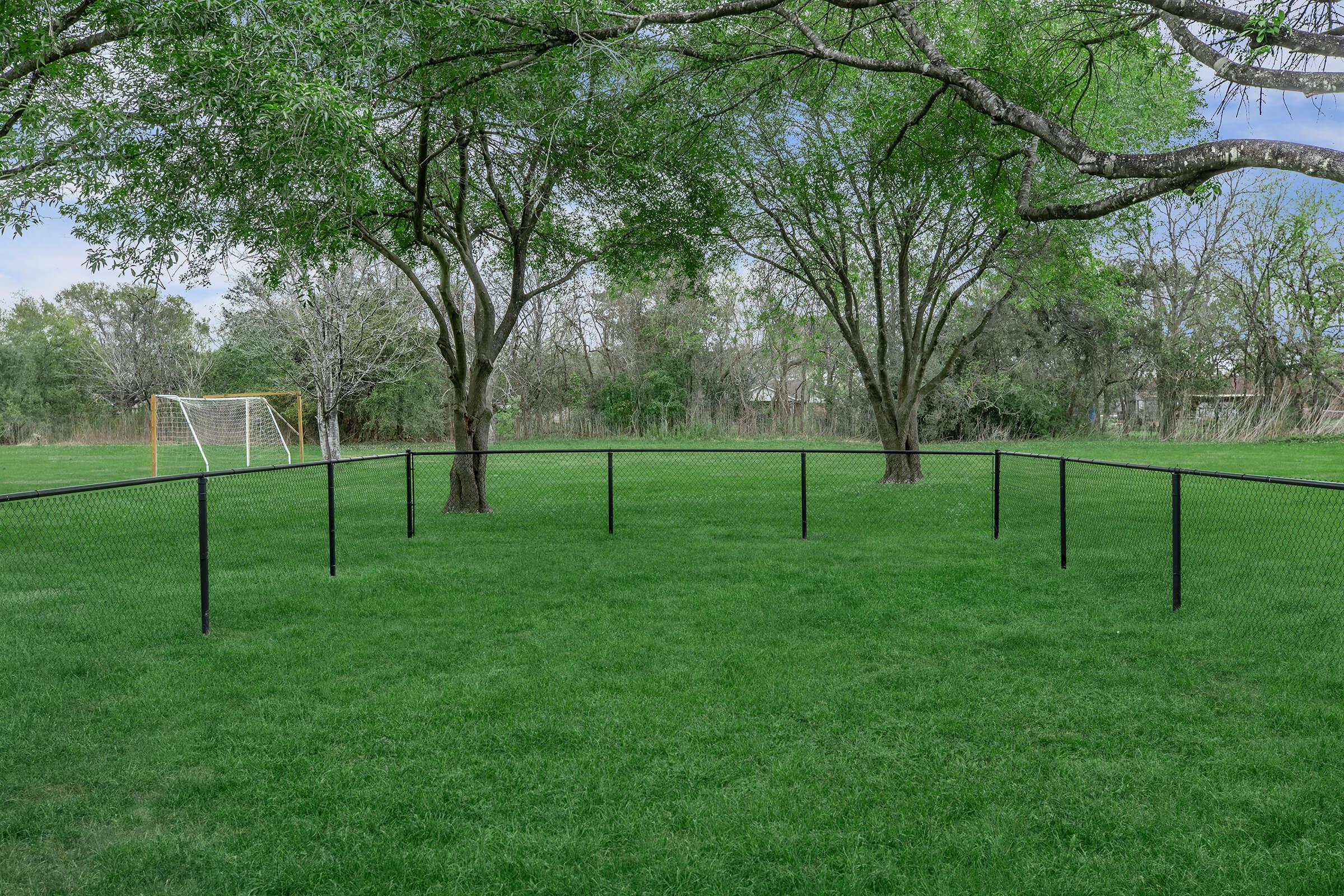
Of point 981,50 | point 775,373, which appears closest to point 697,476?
point 981,50

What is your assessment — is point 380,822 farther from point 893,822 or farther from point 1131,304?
point 1131,304

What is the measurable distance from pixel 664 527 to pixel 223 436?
17.3 meters

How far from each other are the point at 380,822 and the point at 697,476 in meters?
14.5

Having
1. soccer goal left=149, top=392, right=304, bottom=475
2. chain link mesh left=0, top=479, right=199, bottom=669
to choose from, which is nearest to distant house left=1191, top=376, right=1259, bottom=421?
soccer goal left=149, top=392, right=304, bottom=475

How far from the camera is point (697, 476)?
57.6ft

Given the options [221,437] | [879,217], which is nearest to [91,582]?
[879,217]

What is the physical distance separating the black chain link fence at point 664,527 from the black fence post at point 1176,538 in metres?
0.03

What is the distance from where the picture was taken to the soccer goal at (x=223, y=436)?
22500mm

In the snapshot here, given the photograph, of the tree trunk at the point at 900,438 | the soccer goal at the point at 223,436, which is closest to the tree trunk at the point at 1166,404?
the tree trunk at the point at 900,438

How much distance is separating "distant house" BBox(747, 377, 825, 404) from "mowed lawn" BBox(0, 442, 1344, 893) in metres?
23.0

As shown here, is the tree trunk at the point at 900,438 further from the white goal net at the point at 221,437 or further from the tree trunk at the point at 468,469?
the white goal net at the point at 221,437

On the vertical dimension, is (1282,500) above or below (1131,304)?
below

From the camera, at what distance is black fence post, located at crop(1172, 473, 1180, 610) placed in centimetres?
583

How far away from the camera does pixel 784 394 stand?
32.7 m
